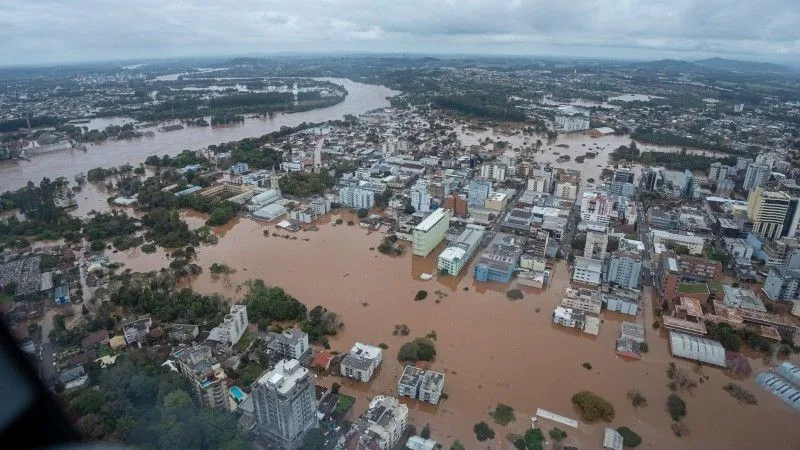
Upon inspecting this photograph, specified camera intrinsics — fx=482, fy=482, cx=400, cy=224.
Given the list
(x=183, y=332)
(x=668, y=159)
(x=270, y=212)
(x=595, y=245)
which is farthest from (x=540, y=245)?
(x=668, y=159)

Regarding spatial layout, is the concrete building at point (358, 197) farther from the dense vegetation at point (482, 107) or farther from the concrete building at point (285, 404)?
the dense vegetation at point (482, 107)

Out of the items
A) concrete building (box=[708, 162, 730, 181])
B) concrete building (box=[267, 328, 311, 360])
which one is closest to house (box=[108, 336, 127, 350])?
concrete building (box=[267, 328, 311, 360])

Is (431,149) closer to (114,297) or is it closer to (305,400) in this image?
(114,297)

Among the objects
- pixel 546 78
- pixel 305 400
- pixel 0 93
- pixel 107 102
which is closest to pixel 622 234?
pixel 305 400

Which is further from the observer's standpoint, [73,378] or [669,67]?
[669,67]

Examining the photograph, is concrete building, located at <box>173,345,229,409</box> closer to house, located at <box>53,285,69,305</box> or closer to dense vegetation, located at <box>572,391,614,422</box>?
house, located at <box>53,285,69,305</box>

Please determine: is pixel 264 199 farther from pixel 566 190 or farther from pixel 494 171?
pixel 566 190

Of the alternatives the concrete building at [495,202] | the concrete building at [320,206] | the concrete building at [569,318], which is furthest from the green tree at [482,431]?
the concrete building at [320,206]
